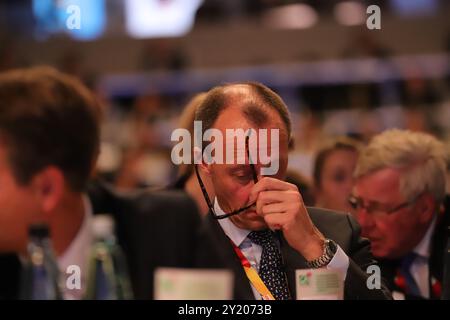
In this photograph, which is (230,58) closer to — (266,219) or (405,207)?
(405,207)

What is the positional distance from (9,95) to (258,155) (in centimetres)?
51

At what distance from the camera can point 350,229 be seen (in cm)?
143

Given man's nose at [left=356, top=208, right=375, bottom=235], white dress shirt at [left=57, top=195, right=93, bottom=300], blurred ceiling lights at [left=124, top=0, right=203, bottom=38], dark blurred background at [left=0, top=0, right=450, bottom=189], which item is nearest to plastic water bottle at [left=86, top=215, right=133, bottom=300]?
white dress shirt at [left=57, top=195, right=93, bottom=300]

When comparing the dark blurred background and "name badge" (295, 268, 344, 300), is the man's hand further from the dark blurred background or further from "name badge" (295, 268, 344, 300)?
the dark blurred background

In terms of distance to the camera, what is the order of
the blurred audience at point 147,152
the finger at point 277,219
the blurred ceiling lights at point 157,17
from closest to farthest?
the finger at point 277,219
the blurred audience at point 147,152
the blurred ceiling lights at point 157,17

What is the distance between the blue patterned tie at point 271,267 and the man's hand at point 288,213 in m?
0.05

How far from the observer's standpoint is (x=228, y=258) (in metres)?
1.44

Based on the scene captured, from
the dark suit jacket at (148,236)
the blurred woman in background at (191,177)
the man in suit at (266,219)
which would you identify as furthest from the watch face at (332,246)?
the dark suit jacket at (148,236)

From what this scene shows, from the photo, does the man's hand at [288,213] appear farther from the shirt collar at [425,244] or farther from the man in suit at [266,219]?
the shirt collar at [425,244]

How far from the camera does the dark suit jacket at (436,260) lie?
1627 millimetres

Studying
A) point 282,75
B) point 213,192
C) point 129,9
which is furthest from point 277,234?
point 129,9

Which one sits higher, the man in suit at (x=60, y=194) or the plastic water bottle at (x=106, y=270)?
the man in suit at (x=60, y=194)

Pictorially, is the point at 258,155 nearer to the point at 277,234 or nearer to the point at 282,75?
the point at 277,234

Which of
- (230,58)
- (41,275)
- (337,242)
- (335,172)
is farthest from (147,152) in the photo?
(337,242)
